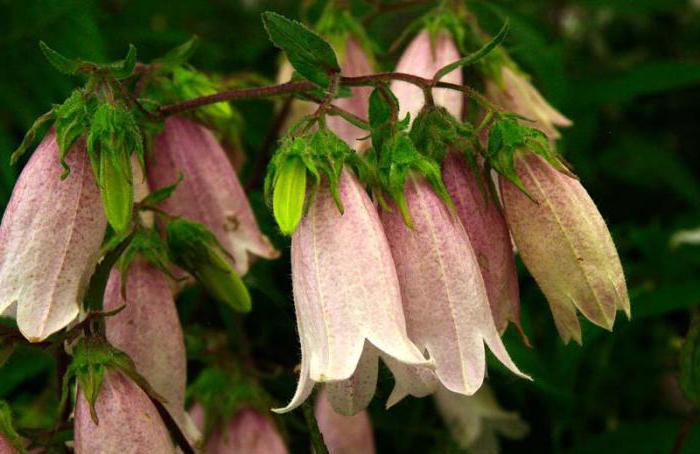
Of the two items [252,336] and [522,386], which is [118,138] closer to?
[252,336]

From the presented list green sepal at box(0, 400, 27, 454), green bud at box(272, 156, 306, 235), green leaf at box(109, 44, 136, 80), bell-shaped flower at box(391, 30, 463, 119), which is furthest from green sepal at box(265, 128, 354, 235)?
bell-shaped flower at box(391, 30, 463, 119)

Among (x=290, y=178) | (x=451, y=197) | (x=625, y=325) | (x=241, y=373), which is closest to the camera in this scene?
(x=290, y=178)

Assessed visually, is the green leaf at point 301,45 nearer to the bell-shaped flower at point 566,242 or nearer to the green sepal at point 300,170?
the green sepal at point 300,170

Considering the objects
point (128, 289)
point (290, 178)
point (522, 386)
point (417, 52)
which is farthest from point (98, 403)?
point (522, 386)

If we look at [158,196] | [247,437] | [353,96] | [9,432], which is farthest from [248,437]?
[353,96]

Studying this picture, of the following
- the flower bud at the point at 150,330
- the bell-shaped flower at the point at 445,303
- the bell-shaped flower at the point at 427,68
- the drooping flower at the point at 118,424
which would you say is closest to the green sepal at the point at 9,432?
the drooping flower at the point at 118,424

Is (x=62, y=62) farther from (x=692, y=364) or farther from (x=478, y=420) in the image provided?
(x=478, y=420)
